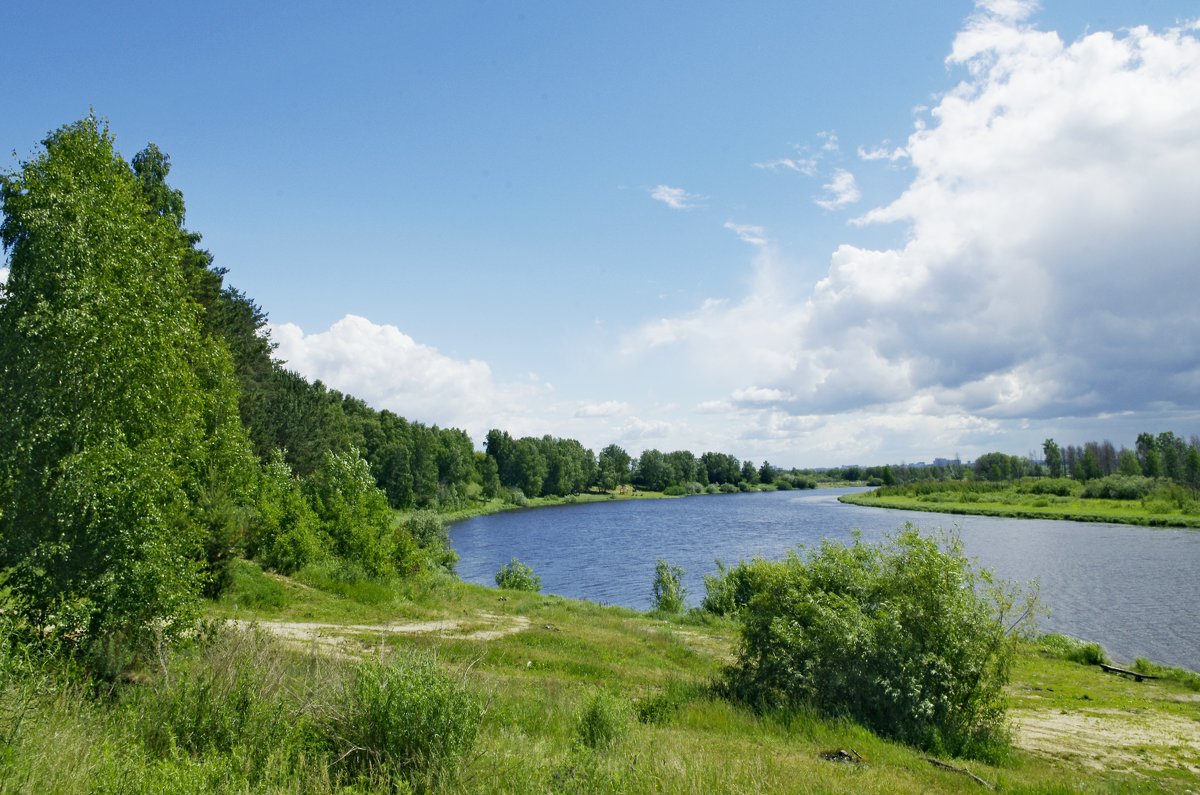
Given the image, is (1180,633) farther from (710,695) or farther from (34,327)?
(34,327)

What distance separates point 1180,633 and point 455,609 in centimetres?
3386

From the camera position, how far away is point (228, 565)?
79.7ft

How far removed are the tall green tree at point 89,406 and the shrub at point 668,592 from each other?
28904mm

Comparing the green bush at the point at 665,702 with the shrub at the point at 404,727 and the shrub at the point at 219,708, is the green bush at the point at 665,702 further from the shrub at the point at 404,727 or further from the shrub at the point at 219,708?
the shrub at the point at 219,708

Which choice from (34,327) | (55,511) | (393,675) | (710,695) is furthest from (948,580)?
(34,327)

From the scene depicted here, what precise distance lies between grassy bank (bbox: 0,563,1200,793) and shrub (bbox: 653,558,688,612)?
16.9 meters

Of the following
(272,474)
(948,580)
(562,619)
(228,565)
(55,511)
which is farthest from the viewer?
(272,474)

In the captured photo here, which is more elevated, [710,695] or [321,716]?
[321,716]

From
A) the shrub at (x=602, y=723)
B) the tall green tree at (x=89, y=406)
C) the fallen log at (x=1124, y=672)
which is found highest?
the tall green tree at (x=89, y=406)

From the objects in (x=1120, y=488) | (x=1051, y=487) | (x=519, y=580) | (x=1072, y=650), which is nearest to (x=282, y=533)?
(x=519, y=580)

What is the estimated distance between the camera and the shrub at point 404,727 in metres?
7.19

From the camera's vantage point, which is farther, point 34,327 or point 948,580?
point 948,580

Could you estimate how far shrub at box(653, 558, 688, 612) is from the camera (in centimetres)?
3844

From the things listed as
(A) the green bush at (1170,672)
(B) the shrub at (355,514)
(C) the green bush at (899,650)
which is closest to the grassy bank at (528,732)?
(C) the green bush at (899,650)
